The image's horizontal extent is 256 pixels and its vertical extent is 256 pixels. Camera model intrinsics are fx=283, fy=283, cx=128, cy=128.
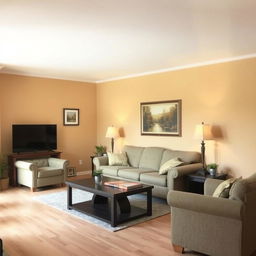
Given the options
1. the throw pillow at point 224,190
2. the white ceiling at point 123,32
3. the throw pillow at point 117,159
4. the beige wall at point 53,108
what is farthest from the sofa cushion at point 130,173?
the throw pillow at point 224,190

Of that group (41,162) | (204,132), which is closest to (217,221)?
(204,132)

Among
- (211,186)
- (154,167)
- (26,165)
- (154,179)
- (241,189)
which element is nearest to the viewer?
(241,189)

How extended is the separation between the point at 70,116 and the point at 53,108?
0.53 meters

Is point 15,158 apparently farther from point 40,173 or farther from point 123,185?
point 123,185

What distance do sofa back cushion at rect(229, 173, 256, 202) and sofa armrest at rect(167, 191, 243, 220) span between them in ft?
0.19

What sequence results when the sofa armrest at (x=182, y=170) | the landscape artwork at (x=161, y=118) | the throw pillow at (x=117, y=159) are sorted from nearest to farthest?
the sofa armrest at (x=182, y=170), the landscape artwork at (x=161, y=118), the throw pillow at (x=117, y=159)

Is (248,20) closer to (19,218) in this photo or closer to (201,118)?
(201,118)

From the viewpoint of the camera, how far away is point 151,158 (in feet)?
19.8

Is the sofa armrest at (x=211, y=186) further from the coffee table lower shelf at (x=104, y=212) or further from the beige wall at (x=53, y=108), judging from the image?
the beige wall at (x=53, y=108)

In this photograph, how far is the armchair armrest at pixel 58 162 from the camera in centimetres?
620

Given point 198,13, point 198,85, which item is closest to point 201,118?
point 198,85

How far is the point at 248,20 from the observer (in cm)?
328

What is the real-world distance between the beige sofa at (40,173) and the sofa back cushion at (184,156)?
2205 mm

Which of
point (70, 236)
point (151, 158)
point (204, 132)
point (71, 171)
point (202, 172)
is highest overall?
point (204, 132)
